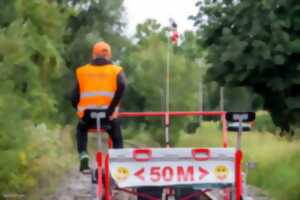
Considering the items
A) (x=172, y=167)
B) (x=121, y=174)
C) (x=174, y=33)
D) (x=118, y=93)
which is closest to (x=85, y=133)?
(x=118, y=93)

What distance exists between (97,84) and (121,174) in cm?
132

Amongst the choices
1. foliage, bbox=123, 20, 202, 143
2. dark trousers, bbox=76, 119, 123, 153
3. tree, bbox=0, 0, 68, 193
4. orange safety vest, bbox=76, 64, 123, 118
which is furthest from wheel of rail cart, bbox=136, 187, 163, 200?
foliage, bbox=123, 20, 202, 143

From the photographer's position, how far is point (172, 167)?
1030cm

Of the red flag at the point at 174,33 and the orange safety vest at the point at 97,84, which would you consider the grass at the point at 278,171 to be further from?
the orange safety vest at the point at 97,84

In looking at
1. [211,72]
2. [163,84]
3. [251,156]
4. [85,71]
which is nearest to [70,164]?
[211,72]

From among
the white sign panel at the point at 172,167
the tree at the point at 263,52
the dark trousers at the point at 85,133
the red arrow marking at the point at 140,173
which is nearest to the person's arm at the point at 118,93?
the dark trousers at the point at 85,133

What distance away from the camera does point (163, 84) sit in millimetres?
59062

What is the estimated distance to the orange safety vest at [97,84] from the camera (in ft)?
35.9

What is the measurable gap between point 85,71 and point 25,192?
608 centimetres

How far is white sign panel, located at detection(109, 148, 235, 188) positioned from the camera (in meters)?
10.2

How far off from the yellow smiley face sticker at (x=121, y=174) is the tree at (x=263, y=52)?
30.7 ft

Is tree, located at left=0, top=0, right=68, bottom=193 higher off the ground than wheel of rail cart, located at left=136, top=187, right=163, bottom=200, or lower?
higher

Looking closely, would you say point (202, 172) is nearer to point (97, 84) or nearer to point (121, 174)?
point (121, 174)

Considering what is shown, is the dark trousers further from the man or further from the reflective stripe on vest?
the reflective stripe on vest
